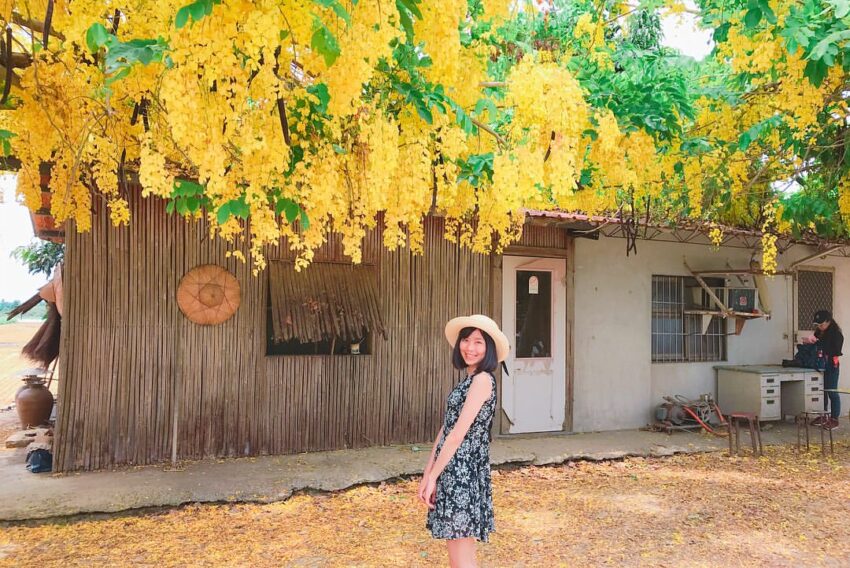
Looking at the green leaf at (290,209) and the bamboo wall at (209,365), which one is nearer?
the green leaf at (290,209)

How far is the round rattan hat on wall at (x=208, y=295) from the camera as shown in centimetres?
533

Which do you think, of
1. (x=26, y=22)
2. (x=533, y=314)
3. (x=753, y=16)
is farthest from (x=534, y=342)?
(x=26, y=22)

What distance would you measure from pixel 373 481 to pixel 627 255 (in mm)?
4106

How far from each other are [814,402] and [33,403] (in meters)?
9.10

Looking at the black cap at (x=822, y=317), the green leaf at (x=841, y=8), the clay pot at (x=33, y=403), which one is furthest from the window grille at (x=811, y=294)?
the clay pot at (x=33, y=403)

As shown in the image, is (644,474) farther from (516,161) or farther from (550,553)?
(516,161)

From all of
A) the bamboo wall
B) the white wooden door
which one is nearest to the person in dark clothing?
the white wooden door

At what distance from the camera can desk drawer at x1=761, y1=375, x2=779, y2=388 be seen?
7612 mm

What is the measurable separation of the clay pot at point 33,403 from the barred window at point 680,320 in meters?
6.85

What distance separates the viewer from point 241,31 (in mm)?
2477

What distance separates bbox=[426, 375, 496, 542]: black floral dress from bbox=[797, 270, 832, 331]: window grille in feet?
26.5

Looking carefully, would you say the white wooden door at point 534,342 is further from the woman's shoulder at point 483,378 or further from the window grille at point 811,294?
the window grille at point 811,294

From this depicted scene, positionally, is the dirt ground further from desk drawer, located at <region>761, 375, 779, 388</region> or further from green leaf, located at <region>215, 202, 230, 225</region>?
desk drawer, located at <region>761, 375, 779, 388</region>

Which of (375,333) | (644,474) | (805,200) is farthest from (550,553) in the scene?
(805,200)
